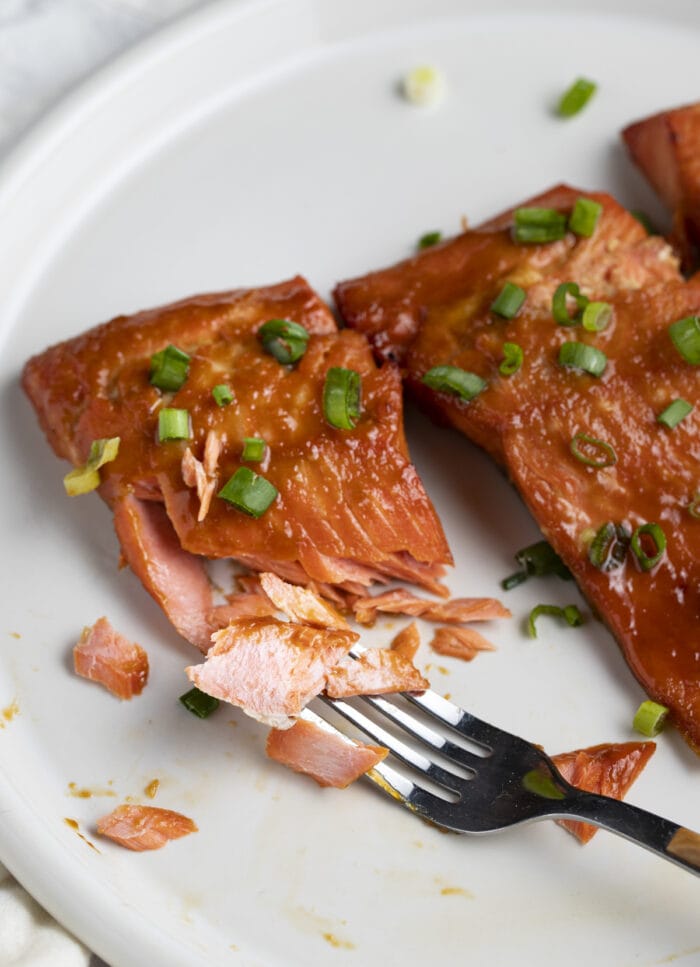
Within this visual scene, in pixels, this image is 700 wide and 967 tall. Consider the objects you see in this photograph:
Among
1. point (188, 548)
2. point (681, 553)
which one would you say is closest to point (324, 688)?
point (188, 548)

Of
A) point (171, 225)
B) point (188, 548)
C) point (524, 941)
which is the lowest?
point (524, 941)

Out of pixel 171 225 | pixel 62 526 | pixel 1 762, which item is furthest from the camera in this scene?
pixel 171 225

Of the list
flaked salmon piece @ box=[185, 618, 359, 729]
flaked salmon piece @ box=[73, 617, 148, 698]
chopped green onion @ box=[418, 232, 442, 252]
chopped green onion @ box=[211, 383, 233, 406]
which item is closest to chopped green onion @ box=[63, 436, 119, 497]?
chopped green onion @ box=[211, 383, 233, 406]

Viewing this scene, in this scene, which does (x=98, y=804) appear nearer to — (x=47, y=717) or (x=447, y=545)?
(x=47, y=717)

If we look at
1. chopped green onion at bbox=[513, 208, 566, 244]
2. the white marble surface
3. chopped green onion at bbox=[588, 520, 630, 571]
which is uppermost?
the white marble surface

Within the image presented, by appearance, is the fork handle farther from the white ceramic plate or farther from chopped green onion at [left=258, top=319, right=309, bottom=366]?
chopped green onion at [left=258, top=319, right=309, bottom=366]

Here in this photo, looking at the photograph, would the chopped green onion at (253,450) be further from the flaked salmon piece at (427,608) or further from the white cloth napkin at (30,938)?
the white cloth napkin at (30,938)
